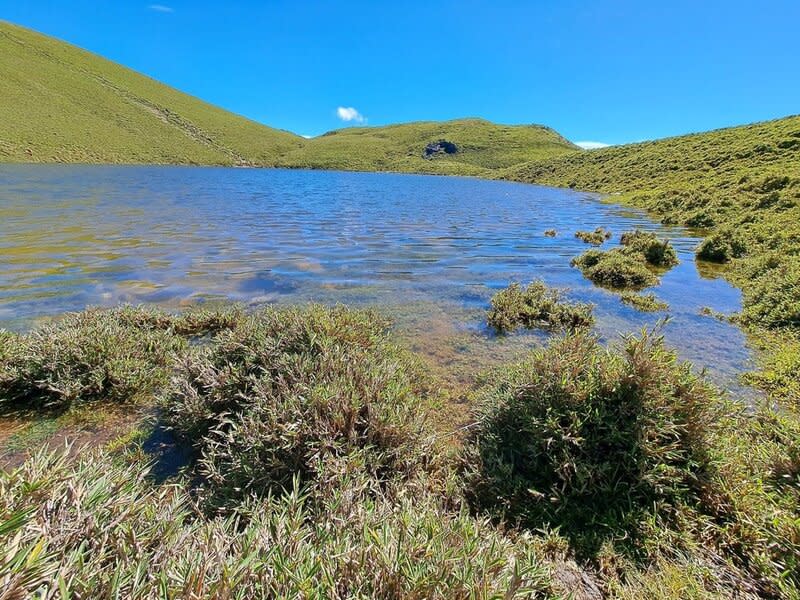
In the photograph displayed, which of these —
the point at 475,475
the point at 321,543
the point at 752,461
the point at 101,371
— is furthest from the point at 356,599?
the point at 101,371

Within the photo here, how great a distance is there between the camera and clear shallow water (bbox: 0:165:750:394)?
7.80 metres

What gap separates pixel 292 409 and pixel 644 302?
8.98 metres

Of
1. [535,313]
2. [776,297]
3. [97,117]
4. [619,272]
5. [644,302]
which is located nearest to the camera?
[776,297]

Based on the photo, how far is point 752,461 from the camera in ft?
11.1

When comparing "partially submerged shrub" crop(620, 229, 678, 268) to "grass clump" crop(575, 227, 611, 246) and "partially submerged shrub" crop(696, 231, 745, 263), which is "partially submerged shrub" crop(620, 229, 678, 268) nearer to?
"partially submerged shrub" crop(696, 231, 745, 263)

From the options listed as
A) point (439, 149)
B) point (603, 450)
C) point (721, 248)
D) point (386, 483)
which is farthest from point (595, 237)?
point (439, 149)

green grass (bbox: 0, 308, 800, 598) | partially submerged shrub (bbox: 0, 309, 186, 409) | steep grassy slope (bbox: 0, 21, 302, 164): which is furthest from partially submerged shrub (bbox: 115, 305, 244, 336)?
steep grassy slope (bbox: 0, 21, 302, 164)

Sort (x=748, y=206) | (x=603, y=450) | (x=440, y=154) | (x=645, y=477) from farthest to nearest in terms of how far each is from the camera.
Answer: (x=440, y=154) < (x=748, y=206) < (x=603, y=450) < (x=645, y=477)

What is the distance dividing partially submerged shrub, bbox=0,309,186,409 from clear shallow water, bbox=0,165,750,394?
3.02 metres

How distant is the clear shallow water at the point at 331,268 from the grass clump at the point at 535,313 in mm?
385

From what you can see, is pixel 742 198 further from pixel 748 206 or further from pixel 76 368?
pixel 76 368

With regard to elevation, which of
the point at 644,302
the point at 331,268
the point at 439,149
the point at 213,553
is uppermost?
the point at 439,149

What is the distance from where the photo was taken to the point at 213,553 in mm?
1965

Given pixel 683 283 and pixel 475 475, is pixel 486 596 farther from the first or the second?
pixel 683 283
